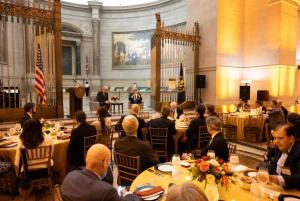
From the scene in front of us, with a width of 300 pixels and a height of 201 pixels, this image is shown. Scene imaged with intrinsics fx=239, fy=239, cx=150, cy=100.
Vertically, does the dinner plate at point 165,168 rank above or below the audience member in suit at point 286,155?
below

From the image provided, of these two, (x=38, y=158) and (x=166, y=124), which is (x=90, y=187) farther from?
(x=166, y=124)

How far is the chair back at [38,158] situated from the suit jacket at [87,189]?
189 cm

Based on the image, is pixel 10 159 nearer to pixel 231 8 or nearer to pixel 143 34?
pixel 231 8

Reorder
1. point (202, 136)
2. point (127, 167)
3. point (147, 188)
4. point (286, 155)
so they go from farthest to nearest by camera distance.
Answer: point (202, 136) → point (127, 167) → point (286, 155) → point (147, 188)

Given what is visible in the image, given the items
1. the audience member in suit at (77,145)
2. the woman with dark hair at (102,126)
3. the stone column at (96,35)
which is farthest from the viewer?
the stone column at (96,35)

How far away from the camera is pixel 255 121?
24.3 feet

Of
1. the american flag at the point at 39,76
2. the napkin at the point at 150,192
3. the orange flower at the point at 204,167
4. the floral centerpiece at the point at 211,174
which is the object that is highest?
the american flag at the point at 39,76

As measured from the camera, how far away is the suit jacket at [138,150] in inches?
121

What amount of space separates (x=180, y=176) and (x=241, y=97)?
886 cm

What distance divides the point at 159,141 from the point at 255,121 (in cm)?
388

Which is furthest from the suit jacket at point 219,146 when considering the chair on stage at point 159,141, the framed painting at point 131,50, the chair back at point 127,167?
the framed painting at point 131,50

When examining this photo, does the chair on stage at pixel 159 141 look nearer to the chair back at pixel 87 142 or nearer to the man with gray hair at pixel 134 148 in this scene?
the chair back at pixel 87 142

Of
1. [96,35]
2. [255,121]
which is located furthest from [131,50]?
[255,121]

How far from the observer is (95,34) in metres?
16.9
